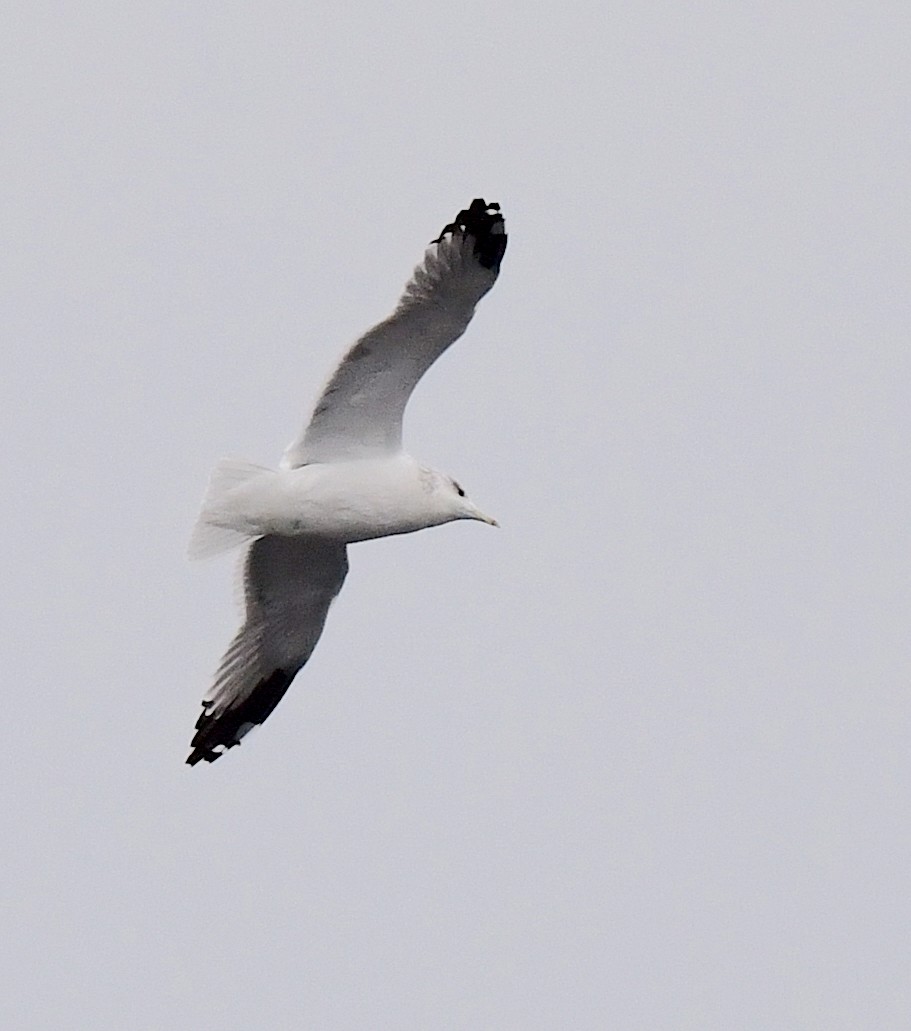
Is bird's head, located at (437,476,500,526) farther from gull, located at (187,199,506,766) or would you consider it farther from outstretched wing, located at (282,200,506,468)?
outstretched wing, located at (282,200,506,468)

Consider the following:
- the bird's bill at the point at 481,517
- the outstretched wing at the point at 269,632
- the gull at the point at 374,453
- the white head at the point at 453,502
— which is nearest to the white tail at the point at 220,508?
the gull at the point at 374,453

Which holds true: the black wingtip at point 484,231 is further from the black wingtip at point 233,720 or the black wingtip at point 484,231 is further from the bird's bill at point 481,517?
the black wingtip at point 233,720

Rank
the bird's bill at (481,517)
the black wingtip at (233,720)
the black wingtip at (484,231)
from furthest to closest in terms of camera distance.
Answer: the black wingtip at (233,720) → the bird's bill at (481,517) → the black wingtip at (484,231)

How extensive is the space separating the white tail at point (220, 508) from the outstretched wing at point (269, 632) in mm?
754

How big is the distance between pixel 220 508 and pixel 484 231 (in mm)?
1983

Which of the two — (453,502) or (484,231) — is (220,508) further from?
(484,231)

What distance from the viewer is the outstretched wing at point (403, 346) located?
38.6 feet

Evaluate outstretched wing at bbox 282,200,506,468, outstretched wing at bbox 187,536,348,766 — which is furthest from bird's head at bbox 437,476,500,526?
outstretched wing at bbox 187,536,348,766

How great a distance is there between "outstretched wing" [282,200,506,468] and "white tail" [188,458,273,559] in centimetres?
27

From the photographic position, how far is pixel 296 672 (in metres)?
13.8

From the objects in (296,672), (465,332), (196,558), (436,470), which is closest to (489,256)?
(465,332)

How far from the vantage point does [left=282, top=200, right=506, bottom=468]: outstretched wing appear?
1176 centimetres

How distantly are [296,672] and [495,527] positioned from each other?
5.99 feet

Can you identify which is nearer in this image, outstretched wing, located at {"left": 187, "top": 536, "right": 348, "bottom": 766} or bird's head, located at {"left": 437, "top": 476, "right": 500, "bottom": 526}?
bird's head, located at {"left": 437, "top": 476, "right": 500, "bottom": 526}
